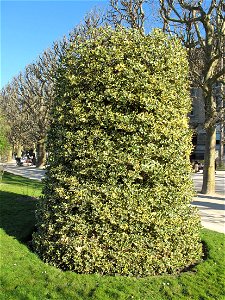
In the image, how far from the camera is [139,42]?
617cm

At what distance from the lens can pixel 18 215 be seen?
9.01 metres

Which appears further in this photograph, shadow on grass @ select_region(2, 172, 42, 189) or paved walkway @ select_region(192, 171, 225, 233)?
shadow on grass @ select_region(2, 172, 42, 189)

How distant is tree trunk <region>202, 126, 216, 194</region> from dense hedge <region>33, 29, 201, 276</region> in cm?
1005

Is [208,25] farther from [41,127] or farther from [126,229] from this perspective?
[41,127]

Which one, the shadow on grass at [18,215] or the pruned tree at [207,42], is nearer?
the shadow on grass at [18,215]

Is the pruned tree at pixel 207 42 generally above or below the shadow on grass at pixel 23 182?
above

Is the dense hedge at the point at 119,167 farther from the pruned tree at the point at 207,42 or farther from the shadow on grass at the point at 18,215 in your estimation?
the pruned tree at the point at 207,42

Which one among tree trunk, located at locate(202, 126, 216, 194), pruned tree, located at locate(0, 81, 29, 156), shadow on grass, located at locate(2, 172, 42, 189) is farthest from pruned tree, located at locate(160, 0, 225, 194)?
pruned tree, located at locate(0, 81, 29, 156)

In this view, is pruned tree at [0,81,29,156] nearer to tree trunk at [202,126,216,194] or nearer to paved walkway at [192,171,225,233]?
tree trunk at [202,126,216,194]

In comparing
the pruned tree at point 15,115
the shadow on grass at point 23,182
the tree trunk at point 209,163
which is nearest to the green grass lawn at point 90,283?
the tree trunk at point 209,163

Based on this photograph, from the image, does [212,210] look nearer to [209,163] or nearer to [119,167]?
[209,163]

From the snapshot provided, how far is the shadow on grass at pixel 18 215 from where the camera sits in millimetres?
7296

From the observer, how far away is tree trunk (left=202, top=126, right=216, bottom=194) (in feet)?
52.2

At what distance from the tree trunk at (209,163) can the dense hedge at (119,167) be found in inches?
396
